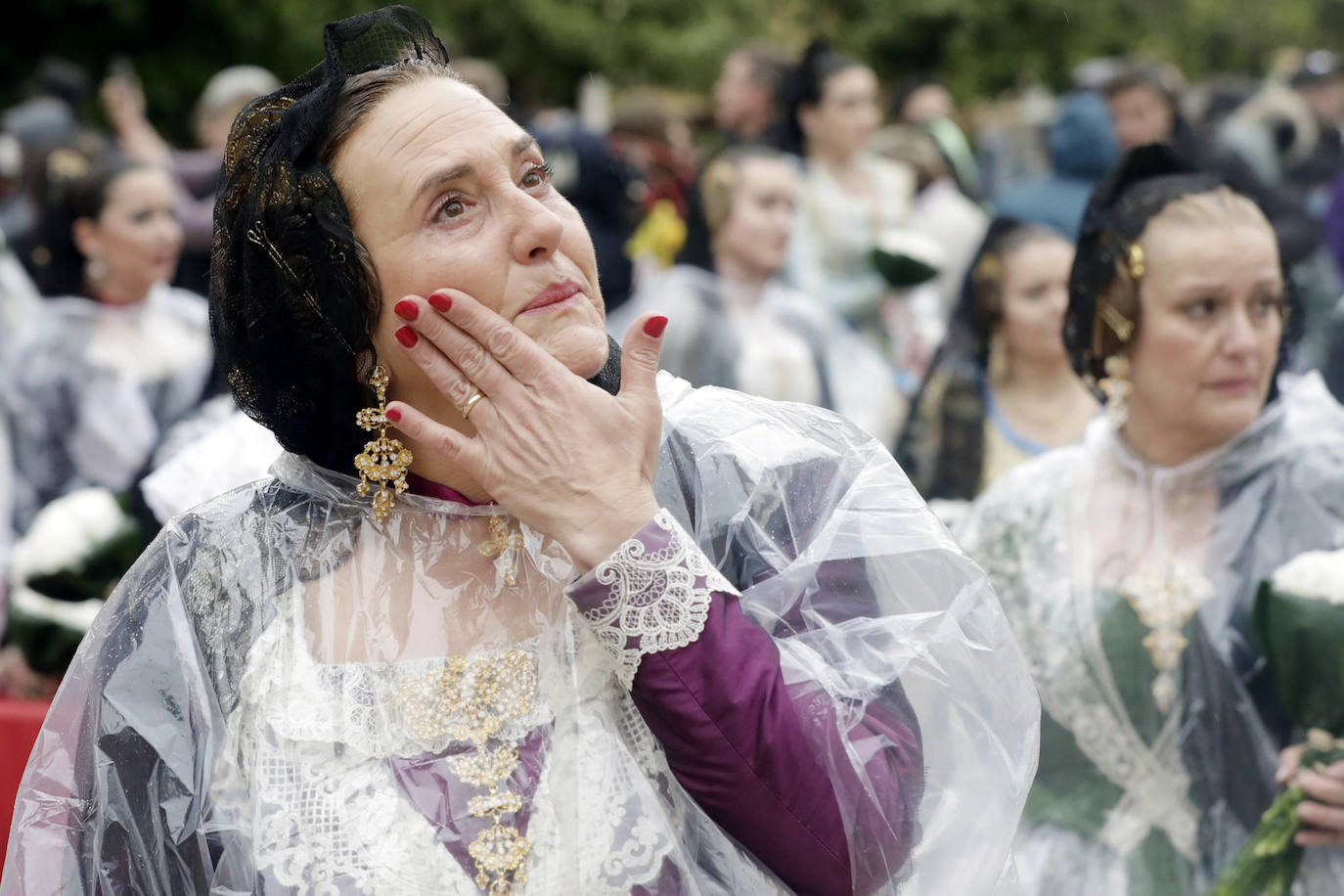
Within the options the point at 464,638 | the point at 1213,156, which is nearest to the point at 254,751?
the point at 464,638

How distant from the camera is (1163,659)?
2994 mm

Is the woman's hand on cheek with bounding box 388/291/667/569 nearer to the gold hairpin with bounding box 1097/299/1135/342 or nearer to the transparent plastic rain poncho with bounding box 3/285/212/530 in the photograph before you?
the gold hairpin with bounding box 1097/299/1135/342

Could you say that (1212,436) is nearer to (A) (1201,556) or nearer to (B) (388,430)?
(A) (1201,556)

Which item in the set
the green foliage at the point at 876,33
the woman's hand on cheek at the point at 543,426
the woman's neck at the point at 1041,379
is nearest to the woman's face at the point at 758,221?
the woman's neck at the point at 1041,379

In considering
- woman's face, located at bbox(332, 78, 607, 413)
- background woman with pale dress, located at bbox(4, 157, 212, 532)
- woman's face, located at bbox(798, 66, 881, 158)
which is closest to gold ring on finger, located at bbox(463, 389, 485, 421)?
woman's face, located at bbox(332, 78, 607, 413)

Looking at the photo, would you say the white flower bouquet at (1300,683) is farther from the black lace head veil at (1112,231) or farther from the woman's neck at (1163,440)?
the black lace head veil at (1112,231)

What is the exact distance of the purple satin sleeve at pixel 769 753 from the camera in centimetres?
177

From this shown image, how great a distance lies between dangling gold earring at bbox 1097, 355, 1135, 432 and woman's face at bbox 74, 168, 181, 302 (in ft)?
12.3

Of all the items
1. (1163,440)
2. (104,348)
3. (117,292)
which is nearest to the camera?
(1163,440)

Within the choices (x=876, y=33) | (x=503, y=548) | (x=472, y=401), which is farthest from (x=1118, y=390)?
(x=876, y=33)

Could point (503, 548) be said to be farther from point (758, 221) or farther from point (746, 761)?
point (758, 221)

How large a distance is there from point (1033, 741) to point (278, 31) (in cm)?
1672

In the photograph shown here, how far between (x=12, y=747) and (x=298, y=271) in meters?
1.46

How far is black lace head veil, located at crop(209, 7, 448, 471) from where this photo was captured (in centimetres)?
195
